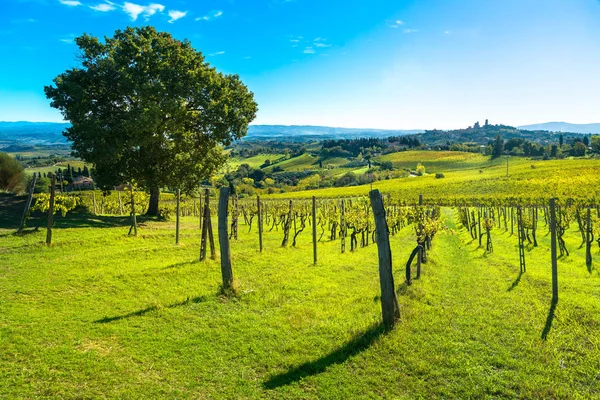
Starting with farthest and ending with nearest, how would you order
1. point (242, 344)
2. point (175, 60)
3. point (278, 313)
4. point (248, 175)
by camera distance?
point (248, 175), point (175, 60), point (278, 313), point (242, 344)

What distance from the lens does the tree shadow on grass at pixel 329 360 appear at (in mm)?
6020

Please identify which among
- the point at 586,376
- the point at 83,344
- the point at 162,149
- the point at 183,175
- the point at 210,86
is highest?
the point at 210,86

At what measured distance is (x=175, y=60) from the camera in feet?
77.5

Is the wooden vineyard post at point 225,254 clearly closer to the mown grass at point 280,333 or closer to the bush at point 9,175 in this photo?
the mown grass at point 280,333

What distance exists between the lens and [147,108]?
21297 mm

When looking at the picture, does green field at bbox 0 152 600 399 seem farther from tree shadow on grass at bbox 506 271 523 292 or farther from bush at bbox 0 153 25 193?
bush at bbox 0 153 25 193

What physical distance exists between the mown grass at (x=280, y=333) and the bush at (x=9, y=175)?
2752cm

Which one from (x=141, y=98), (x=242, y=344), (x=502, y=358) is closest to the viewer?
(x=502, y=358)

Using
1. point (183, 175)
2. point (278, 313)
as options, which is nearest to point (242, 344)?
point (278, 313)

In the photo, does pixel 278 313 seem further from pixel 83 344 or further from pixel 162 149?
pixel 162 149

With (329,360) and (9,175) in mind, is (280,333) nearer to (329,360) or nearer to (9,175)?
(329,360)

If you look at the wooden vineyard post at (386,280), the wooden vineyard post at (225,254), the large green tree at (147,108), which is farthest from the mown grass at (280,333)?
the large green tree at (147,108)

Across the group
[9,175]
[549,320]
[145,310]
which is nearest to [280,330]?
[145,310]

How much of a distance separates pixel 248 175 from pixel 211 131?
361ft
